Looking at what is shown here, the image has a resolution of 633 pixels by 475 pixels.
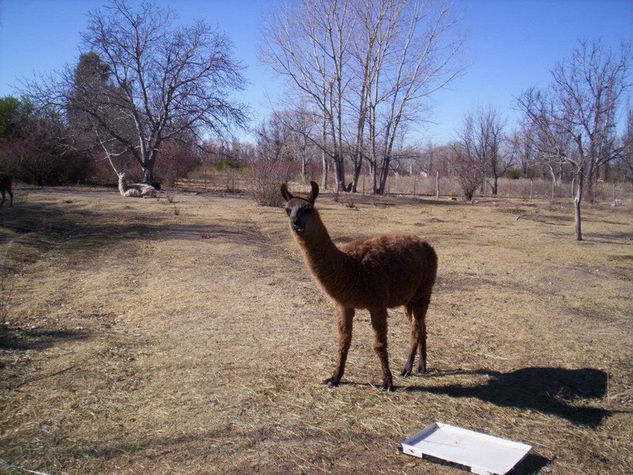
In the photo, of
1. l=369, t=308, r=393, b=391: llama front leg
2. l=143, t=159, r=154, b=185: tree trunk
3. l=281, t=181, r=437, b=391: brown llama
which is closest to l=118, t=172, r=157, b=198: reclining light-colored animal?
l=143, t=159, r=154, b=185: tree trunk

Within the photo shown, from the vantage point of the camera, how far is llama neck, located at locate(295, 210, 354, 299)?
486cm

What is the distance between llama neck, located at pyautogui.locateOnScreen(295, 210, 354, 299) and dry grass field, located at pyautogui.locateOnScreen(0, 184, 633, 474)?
1063 millimetres

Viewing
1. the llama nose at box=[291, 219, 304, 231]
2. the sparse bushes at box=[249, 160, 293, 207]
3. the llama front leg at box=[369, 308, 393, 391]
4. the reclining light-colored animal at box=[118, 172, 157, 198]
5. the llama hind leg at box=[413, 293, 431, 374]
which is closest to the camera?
the llama nose at box=[291, 219, 304, 231]

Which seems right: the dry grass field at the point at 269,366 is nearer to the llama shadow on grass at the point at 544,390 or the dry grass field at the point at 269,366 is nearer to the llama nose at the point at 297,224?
the llama shadow on grass at the point at 544,390

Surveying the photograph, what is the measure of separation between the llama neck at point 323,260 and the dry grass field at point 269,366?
106 cm

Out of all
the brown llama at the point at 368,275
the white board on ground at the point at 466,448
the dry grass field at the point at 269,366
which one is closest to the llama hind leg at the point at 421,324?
the brown llama at the point at 368,275

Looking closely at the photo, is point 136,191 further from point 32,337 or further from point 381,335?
point 381,335

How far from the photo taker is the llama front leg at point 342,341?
5.22 metres

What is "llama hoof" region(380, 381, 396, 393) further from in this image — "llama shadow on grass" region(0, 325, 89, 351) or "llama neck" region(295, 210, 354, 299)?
"llama shadow on grass" region(0, 325, 89, 351)

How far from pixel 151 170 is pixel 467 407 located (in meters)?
33.2

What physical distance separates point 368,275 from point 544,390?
2173 millimetres

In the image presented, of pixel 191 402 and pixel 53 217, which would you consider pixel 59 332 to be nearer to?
pixel 191 402

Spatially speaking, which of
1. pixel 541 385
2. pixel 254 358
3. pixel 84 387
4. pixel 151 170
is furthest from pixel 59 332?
pixel 151 170

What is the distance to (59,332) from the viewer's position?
20.9 ft
